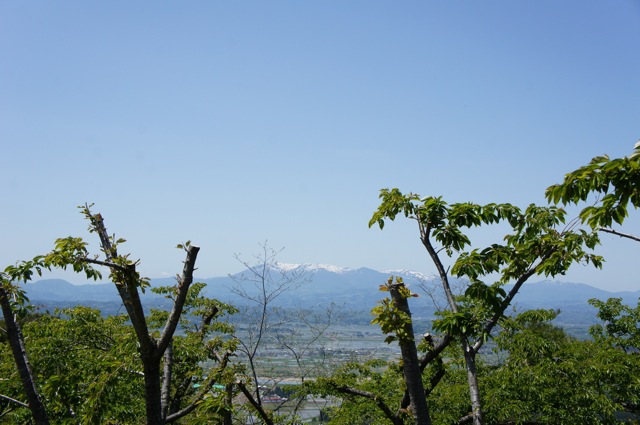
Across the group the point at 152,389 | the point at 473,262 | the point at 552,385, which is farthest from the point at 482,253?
the point at 552,385

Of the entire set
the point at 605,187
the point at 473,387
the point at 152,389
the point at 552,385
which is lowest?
the point at 552,385

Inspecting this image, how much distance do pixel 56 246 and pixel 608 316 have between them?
17.8m

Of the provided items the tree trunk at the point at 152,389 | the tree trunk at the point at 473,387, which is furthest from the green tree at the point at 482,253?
the tree trunk at the point at 152,389

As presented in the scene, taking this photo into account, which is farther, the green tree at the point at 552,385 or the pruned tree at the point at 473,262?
the green tree at the point at 552,385

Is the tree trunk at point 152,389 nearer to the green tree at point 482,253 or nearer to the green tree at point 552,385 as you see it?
the green tree at point 482,253

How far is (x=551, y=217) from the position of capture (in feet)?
15.0

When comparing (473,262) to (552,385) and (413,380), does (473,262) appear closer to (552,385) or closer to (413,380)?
(413,380)

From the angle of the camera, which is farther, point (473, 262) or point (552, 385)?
point (552, 385)

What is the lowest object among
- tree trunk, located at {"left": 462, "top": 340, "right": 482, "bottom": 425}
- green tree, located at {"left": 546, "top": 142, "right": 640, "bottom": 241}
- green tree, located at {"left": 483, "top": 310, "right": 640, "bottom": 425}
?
green tree, located at {"left": 483, "top": 310, "right": 640, "bottom": 425}

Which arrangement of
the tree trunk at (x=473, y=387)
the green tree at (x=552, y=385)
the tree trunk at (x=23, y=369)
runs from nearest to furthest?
the tree trunk at (x=23, y=369) < the tree trunk at (x=473, y=387) < the green tree at (x=552, y=385)

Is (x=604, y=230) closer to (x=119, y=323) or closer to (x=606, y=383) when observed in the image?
(x=606, y=383)

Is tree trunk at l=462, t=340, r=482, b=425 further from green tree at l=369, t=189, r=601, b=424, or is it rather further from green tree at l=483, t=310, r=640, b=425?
green tree at l=483, t=310, r=640, b=425

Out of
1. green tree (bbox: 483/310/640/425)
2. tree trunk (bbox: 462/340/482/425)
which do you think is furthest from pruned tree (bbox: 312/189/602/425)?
green tree (bbox: 483/310/640/425)

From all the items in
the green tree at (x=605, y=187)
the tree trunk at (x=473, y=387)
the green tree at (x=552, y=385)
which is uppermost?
the green tree at (x=605, y=187)
